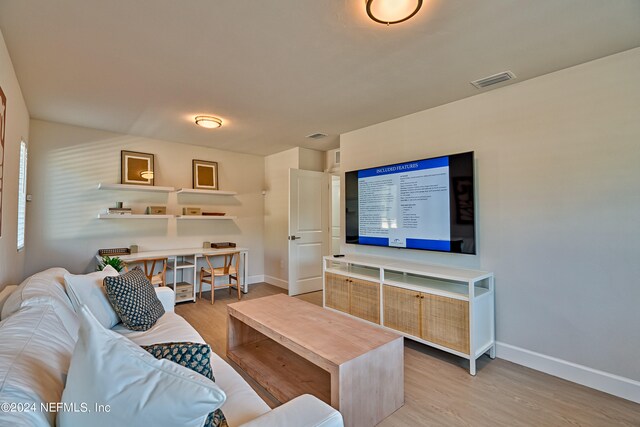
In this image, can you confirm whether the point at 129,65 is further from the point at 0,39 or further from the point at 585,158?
the point at 585,158

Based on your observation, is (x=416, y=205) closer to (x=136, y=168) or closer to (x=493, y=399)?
(x=493, y=399)

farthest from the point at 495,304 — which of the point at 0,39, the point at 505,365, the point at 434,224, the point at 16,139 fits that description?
the point at 16,139

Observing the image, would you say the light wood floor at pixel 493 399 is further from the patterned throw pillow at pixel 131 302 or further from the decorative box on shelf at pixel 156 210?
the decorative box on shelf at pixel 156 210

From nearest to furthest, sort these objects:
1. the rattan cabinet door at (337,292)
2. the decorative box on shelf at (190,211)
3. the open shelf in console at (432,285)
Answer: the open shelf in console at (432,285), the rattan cabinet door at (337,292), the decorative box on shelf at (190,211)

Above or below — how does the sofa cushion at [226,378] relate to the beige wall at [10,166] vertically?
below

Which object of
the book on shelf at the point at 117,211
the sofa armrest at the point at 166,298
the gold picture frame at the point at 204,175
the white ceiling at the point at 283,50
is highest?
the white ceiling at the point at 283,50

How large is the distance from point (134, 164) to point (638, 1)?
526 centimetres

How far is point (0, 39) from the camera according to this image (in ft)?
6.35

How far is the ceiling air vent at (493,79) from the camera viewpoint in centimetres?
246

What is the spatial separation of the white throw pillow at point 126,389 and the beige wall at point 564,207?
2675mm

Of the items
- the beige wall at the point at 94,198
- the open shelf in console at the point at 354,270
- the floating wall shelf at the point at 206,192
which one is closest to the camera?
the open shelf in console at the point at 354,270

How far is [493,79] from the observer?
2.55 m

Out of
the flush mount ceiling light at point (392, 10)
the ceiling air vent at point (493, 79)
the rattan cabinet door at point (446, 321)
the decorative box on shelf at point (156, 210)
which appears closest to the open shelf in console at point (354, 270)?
the rattan cabinet door at point (446, 321)

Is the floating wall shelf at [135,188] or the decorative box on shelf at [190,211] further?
the decorative box on shelf at [190,211]
